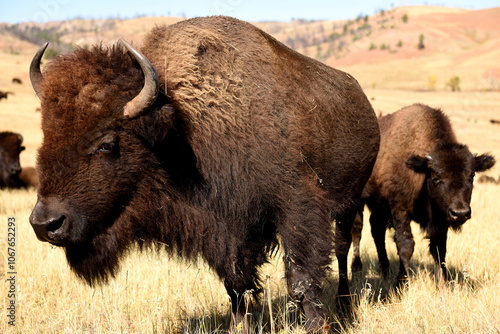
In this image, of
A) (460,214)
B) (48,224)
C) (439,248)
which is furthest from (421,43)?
(48,224)

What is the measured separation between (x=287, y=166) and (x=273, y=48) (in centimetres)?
121

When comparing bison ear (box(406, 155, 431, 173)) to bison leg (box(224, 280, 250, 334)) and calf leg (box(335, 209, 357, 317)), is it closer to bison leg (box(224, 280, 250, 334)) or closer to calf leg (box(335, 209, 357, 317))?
calf leg (box(335, 209, 357, 317))

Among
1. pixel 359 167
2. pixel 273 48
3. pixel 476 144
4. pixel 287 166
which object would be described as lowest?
pixel 476 144

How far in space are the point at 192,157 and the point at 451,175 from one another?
12.6 ft

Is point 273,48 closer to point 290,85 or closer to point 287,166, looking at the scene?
point 290,85

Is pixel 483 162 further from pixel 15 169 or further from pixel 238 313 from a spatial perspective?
pixel 15 169

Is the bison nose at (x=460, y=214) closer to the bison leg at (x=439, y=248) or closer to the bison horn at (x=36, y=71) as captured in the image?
the bison leg at (x=439, y=248)

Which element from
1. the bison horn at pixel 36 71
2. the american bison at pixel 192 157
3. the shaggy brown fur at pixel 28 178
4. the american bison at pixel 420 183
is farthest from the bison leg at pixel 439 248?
the shaggy brown fur at pixel 28 178

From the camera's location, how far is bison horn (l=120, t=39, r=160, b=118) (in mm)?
2916

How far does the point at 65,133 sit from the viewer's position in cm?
293

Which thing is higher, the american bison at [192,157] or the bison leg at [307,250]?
the american bison at [192,157]

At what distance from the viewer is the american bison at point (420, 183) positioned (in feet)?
19.0

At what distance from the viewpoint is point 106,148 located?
3.02 metres

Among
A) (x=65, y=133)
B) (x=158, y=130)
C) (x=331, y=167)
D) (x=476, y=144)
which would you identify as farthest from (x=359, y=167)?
(x=476, y=144)
